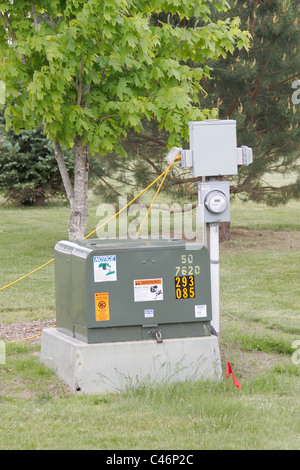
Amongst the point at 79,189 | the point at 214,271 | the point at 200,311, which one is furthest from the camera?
the point at 79,189

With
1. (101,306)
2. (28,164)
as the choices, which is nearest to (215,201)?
(101,306)

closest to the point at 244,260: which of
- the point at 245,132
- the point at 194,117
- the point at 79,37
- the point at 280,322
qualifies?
the point at 245,132

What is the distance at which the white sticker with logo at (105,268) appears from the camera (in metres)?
5.58

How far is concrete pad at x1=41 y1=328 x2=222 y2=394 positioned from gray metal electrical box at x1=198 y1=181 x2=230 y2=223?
39.9 inches

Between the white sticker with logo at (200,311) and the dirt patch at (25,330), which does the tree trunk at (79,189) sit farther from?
the white sticker with logo at (200,311)

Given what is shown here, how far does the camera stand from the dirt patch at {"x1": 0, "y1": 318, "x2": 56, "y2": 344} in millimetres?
7770

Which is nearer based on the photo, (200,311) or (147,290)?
(147,290)

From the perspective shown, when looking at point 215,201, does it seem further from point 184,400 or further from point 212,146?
point 184,400

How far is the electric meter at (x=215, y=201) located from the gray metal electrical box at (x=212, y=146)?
16 centimetres

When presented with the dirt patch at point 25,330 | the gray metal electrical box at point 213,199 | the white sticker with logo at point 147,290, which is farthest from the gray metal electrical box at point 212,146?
the dirt patch at point 25,330

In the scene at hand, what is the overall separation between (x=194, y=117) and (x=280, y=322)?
8.25 ft

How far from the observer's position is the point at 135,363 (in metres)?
5.68

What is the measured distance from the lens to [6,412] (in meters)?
5.09

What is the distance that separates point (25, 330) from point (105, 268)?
2895 mm
